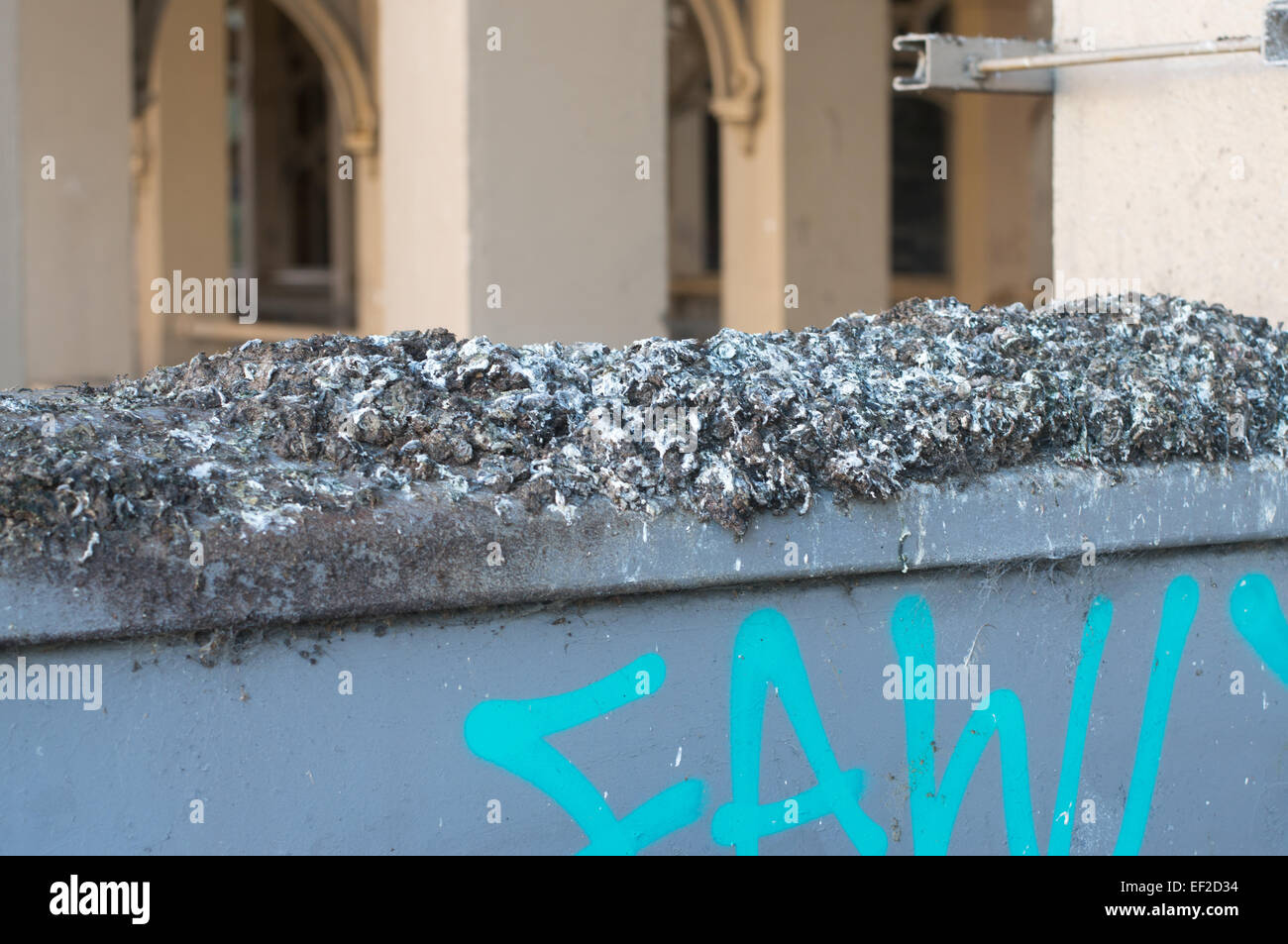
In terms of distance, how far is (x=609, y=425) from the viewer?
2098 mm

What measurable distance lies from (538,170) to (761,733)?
2.93 meters

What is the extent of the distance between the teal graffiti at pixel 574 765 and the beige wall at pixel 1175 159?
68.3 inches

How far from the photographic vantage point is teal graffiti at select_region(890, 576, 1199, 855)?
2.17m

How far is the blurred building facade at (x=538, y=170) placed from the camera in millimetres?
4559

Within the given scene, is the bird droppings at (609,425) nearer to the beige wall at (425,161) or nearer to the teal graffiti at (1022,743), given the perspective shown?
the teal graffiti at (1022,743)

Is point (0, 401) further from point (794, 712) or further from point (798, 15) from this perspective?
point (798, 15)

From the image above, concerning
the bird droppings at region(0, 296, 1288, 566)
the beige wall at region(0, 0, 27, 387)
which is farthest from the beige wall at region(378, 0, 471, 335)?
the bird droppings at region(0, 296, 1288, 566)

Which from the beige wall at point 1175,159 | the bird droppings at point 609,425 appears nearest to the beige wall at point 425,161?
the beige wall at point 1175,159

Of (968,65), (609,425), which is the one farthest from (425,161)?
(609,425)

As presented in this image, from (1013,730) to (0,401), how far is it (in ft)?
5.35

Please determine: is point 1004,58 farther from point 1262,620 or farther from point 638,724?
point 638,724

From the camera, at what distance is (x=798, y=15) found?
24.8 feet

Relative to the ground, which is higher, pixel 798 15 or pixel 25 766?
pixel 798 15

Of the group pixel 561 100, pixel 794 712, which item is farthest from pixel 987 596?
pixel 561 100
